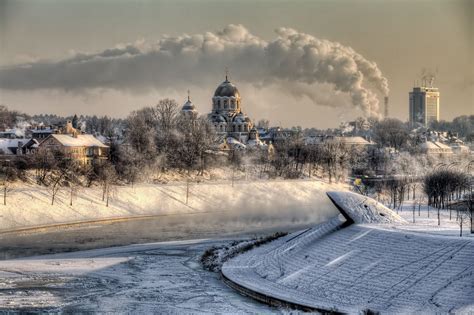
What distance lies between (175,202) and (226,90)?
79.4 m

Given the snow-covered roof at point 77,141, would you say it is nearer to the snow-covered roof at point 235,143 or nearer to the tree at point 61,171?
the tree at point 61,171

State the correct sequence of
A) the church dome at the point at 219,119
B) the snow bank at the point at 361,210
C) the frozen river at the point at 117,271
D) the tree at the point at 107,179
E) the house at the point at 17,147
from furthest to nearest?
the church dome at the point at 219,119 < the house at the point at 17,147 < the tree at the point at 107,179 < the snow bank at the point at 361,210 < the frozen river at the point at 117,271

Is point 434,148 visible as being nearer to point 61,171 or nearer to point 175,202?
point 175,202

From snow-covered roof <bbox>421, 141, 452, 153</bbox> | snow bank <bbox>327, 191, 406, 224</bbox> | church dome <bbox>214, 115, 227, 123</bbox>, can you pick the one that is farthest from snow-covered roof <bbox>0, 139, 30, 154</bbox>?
snow-covered roof <bbox>421, 141, 452, 153</bbox>

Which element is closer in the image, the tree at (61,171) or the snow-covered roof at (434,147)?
the tree at (61,171)

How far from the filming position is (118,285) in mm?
43375

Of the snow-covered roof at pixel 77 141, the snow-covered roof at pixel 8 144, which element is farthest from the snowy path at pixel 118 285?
the snow-covered roof at pixel 8 144

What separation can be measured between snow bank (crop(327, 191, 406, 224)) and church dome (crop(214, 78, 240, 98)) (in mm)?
119228

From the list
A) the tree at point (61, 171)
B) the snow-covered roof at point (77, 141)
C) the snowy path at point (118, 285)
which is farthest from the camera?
the snow-covered roof at point (77, 141)

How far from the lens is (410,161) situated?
449 ft

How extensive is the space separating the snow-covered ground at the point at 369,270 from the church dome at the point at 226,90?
11972 cm

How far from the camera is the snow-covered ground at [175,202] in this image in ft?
244

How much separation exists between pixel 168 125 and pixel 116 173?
3625 centimetres

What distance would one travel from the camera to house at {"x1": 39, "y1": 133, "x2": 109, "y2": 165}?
102 metres
